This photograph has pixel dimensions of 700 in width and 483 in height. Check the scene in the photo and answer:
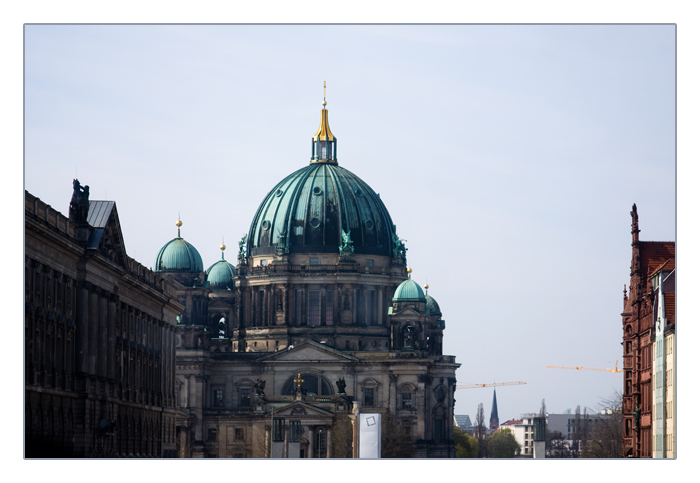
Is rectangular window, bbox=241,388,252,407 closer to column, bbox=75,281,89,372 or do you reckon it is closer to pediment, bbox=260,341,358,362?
pediment, bbox=260,341,358,362

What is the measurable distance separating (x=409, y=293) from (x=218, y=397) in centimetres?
2388

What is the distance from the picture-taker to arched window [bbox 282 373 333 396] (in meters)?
189

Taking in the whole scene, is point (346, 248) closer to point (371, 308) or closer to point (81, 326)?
point (371, 308)

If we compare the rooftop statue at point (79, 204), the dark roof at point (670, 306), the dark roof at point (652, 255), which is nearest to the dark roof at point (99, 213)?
the rooftop statue at point (79, 204)

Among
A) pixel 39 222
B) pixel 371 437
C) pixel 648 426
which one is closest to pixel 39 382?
pixel 39 222

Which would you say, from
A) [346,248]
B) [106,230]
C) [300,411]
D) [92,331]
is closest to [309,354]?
[300,411]

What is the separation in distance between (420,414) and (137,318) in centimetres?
7884

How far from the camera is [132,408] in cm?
10506

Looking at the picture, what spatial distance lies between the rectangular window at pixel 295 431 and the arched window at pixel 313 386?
12.9m

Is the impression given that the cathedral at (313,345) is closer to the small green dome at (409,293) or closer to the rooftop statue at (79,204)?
the small green dome at (409,293)

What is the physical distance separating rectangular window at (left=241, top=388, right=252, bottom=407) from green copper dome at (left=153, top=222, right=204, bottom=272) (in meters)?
16.1

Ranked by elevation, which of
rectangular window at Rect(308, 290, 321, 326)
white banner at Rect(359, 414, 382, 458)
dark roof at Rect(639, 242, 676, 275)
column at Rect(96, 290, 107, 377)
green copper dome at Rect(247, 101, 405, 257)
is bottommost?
white banner at Rect(359, 414, 382, 458)

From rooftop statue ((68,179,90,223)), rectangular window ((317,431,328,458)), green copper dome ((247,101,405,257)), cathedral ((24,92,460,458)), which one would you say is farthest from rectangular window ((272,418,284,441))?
rooftop statue ((68,179,90,223))
